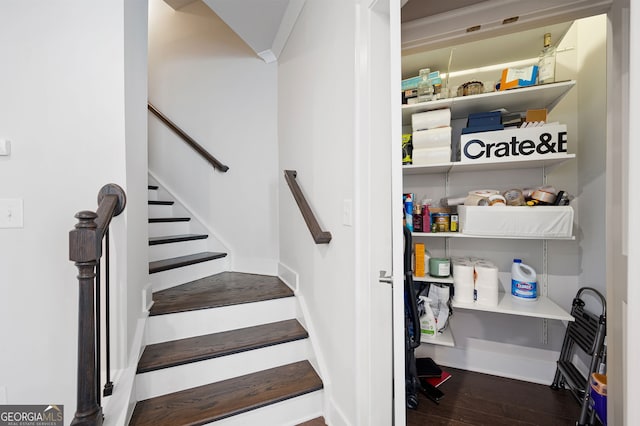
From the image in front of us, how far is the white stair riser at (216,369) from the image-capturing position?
1500 mm

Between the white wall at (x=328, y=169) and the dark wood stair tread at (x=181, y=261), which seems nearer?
the white wall at (x=328, y=169)

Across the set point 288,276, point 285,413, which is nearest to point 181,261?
point 288,276

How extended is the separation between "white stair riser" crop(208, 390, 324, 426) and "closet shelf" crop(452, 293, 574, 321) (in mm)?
1101

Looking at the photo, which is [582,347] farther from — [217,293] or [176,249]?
[176,249]

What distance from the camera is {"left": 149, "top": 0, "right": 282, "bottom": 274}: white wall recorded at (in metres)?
2.80

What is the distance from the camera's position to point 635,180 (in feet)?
1.62

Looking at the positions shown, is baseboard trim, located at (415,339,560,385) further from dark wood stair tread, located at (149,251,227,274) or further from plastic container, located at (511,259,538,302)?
dark wood stair tread, located at (149,251,227,274)

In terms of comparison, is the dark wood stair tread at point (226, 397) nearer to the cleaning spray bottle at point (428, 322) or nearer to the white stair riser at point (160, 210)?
the cleaning spray bottle at point (428, 322)

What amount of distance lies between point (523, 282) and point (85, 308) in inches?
96.6

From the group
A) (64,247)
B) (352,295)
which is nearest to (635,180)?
(352,295)

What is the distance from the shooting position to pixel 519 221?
1739 millimetres

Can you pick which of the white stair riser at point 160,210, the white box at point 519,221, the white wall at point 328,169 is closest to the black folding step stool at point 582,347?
the white box at point 519,221

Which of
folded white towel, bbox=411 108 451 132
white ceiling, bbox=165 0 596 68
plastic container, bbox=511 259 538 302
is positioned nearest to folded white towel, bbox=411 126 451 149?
folded white towel, bbox=411 108 451 132

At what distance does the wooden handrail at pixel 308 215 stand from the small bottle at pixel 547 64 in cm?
165
